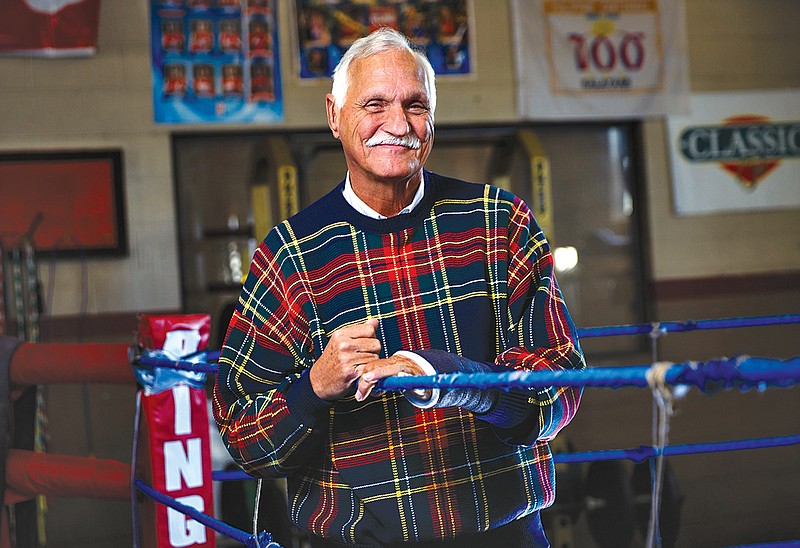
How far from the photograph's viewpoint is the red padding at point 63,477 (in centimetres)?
221

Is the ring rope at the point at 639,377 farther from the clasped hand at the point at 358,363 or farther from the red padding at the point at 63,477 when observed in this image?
the red padding at the point at 63,477

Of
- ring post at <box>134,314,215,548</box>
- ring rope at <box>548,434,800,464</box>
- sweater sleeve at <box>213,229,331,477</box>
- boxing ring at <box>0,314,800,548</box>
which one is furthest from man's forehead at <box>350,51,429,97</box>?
ring rope at <box>548,434,800,464</box>

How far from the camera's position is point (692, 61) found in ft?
18.5

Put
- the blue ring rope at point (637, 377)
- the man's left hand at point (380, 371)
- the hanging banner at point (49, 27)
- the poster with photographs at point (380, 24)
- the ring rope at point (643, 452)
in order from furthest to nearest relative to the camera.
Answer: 1. the poster with photographs at point (380, 24)
2. the hanging banner at point (49, 27)
3. the ring rope at point (643, 452)
4. the man's left hand at point (380, 371)
5. the blue ring rope at point (637, 377)

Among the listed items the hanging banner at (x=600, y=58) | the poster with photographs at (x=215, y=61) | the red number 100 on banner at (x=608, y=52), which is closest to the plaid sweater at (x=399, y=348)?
the poster with photographs at (x=215, y=61)

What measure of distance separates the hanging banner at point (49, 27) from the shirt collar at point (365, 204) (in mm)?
3890

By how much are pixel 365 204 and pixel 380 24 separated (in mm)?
3897

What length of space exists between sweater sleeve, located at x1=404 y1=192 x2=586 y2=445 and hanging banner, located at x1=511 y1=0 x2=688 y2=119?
4.20 metres

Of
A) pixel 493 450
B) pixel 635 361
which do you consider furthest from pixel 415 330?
pixel 635 361

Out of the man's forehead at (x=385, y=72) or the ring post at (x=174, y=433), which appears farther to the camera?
the ring post at (x=174, y=433)

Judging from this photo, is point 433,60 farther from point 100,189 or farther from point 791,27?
point 791,27

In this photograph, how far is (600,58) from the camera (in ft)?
17.9

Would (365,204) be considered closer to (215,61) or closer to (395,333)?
(395,333)

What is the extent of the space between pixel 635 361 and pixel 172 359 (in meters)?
4.03
